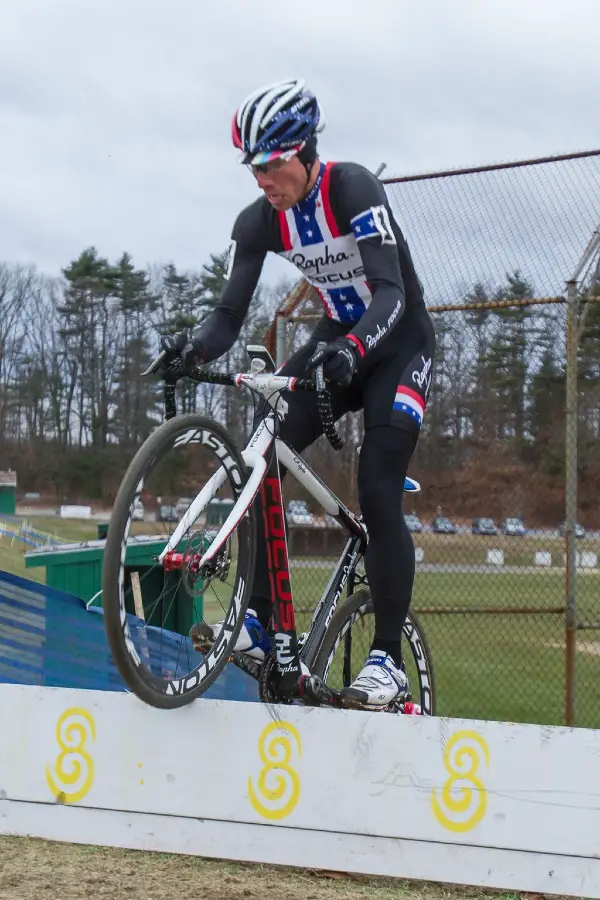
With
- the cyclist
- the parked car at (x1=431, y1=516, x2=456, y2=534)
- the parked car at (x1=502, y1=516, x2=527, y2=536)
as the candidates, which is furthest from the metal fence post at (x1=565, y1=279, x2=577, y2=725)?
the cyclist

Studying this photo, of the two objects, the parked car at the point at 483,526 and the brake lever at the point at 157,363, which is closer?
the brake lever at the point at 157,363

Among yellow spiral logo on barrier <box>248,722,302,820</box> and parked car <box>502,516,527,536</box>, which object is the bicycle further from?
parked car <box>502,516,527,536</box>

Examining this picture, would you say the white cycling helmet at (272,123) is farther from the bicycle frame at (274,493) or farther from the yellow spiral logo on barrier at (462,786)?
the yellow spiral logo on barrier at (462,786)

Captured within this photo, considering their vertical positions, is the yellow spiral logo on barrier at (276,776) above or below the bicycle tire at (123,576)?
below

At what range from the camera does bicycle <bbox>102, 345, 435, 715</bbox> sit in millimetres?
2912

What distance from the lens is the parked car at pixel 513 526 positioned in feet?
23.5

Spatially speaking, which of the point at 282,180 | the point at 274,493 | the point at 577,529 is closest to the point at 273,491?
the point at 274,493

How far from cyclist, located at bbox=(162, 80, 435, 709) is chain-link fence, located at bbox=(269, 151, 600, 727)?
83.8 inches

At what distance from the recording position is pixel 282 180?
3.44m

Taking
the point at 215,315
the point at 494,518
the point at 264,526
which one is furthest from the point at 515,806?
the point at 494,518

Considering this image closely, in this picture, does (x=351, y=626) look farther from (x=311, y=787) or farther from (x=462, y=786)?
(x=462, y=786)

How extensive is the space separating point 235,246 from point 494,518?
398cm

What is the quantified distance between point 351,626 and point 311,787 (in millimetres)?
1147

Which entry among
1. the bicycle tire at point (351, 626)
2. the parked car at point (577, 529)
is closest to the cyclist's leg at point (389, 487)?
the bicycle tire at point (351, 626)
